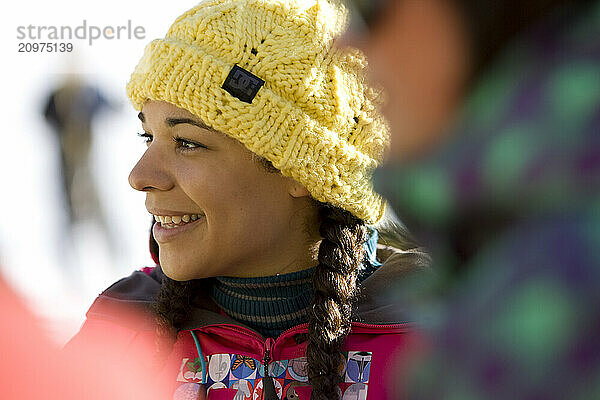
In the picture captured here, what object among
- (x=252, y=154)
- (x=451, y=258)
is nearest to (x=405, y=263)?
(x=252, y=154)

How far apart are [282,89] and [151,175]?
17.3 inches

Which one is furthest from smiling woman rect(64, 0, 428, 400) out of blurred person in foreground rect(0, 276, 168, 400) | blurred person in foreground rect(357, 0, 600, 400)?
blurred person in foreground rect(357, 0, 600, 400)

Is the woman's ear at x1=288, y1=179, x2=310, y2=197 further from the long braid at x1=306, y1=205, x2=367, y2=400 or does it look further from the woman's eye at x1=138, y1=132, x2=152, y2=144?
the woman's eye at x1=138, y1=132, x2=152, y2=144

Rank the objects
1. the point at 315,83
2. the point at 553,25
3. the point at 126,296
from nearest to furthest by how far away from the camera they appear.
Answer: the point at 553,25, the point at 315,83, the point at 126,296

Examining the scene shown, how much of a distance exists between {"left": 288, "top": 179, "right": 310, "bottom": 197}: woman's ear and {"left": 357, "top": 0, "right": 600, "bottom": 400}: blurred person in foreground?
161cm

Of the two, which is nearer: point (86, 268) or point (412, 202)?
point (412, 202)

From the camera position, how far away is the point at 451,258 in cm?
47

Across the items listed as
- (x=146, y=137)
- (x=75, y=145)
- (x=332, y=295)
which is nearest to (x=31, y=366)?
(x=332, y=295)

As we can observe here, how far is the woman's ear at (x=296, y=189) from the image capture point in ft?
6.84

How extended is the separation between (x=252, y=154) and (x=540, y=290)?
1626 millimetres

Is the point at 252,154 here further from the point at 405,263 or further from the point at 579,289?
the point at 579,289

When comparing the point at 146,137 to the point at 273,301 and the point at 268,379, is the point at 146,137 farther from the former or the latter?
the point at 268,379

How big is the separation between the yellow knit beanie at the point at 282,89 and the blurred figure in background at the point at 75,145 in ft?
8.16

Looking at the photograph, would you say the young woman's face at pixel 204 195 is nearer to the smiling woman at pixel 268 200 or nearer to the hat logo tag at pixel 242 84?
the smiling woman at pixel 268 200
